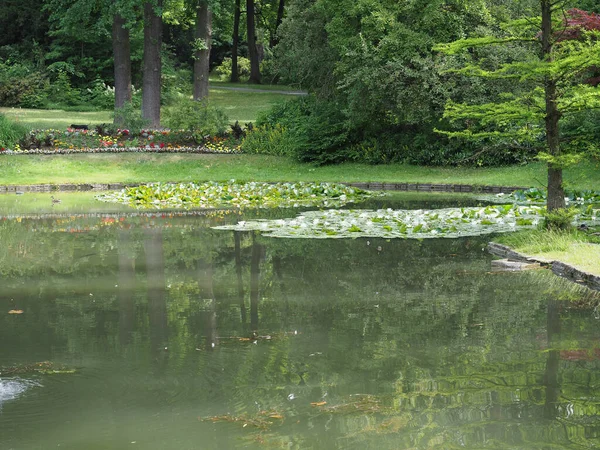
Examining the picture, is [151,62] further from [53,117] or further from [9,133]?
[53,117]

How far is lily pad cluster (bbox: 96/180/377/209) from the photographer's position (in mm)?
20453

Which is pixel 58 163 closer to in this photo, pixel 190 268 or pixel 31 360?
pixel 190 268

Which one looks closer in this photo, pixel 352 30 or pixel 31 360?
pixel 31 360

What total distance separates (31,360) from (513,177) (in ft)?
64.7

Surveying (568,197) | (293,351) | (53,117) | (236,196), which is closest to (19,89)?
(53,117)

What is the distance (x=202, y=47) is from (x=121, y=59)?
343cm

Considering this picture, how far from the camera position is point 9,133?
28.2 meters

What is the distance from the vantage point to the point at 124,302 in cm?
944

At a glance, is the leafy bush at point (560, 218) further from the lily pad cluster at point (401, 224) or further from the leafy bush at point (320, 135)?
the leafy bush at point (320, 135)

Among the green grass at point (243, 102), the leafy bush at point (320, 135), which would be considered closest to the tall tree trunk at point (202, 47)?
the leafy bush at point (320, 135)

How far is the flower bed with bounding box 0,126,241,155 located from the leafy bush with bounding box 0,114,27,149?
186 millimetres

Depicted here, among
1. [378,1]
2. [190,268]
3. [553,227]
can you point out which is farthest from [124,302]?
[378,1]

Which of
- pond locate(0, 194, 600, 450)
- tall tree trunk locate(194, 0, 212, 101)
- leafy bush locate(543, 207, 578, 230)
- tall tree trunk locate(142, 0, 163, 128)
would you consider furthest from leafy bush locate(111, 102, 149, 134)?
leafy bush locate(543, 207, 578, 230)

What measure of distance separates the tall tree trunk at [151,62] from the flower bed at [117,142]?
1.66 m
